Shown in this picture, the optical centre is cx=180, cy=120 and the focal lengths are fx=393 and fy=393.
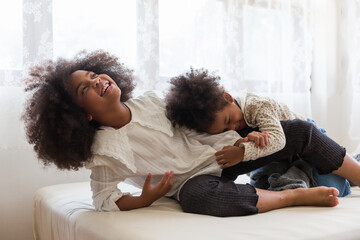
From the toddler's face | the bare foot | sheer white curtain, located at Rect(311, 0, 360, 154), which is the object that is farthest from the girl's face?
sheer white curtain, located at Rect(311, 0, 360, 154)

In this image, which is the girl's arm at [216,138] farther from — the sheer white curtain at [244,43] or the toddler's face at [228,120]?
the sheer white curtain at [244,43]

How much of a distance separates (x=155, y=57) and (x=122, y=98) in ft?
1.78

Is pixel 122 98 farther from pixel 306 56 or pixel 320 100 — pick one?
pixel 320 100

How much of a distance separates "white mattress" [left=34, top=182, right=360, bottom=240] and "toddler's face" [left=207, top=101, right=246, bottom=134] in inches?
10.9

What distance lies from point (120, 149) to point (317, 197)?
0.58 meters

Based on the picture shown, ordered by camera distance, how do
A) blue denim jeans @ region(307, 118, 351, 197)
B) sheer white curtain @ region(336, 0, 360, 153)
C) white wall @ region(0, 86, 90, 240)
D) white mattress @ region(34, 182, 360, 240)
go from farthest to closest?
sheer white curtain @ region(336, 0, 360, 153) → white wall @ region(0, 86, 90, 240) → blue denim jeans @ region(307, 118, 351, 197) → white mattress @ region(34, 182, 360, 240)

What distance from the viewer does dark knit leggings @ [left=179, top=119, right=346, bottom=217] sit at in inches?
41.7

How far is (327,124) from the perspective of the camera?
2.58 m

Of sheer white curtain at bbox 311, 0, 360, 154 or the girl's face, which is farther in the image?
sheer white curtain at bbox 311, 0, 360, 154

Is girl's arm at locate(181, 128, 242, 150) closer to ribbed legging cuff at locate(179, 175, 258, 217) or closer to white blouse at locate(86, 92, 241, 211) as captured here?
white blouse at locate(86, 92, 241, 211)

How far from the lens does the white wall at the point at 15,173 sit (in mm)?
1516

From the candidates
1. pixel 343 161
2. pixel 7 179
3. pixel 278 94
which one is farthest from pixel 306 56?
pixel 7 179

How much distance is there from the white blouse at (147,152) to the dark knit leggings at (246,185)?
3.3 inches

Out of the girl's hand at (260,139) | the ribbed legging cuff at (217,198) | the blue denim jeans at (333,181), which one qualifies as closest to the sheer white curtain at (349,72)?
the blue denim jeans at (333,181)
